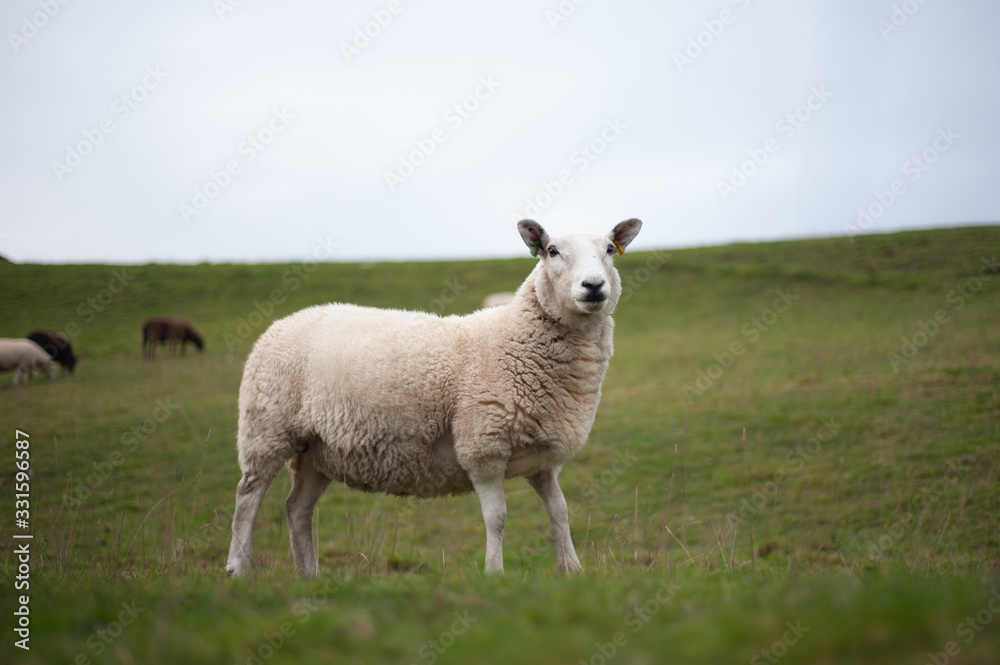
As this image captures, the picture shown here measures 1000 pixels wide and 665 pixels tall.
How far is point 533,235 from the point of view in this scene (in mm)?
6539

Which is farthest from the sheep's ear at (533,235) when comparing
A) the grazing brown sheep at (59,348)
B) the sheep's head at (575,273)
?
the grazing brown sheep at (59,348)

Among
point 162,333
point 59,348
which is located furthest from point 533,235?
point 162,333

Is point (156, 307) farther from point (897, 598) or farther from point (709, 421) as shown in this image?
point (897, 598)

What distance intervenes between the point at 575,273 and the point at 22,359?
24.5m

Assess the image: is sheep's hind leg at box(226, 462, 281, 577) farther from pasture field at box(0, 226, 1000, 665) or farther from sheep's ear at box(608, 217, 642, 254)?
sheep's ear at box(608, 217, 642, 254)

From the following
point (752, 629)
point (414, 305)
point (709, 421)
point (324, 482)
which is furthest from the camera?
point (414, 305)

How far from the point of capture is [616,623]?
2.75 meters

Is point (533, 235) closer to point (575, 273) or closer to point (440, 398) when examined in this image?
point (575, 273)

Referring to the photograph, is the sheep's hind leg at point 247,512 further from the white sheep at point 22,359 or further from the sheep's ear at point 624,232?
the white sheep at point 22,359

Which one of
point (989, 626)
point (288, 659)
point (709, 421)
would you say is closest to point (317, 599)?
point (288, 659)

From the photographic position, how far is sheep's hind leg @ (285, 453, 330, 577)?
652 centimetres

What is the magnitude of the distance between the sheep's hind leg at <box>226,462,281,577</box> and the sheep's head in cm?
303

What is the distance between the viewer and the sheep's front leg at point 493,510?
570 cm

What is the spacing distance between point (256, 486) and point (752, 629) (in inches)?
198
